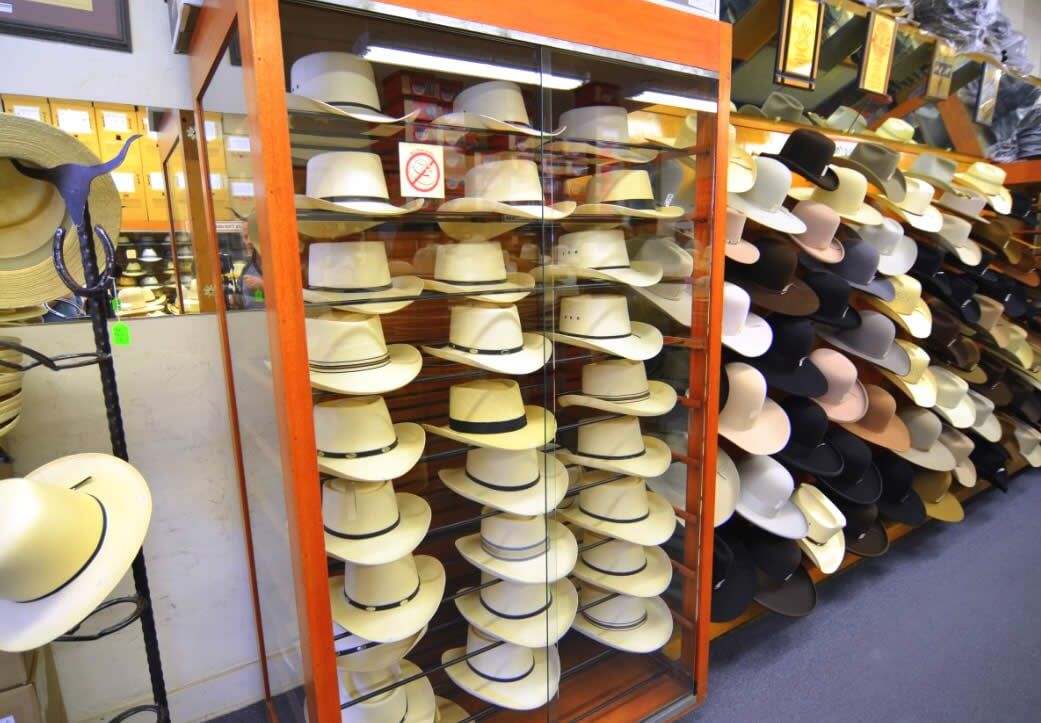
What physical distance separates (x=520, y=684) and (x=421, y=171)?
1.45 meters

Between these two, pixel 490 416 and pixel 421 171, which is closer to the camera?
pixel 421 171

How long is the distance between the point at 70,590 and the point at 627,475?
1438 mm

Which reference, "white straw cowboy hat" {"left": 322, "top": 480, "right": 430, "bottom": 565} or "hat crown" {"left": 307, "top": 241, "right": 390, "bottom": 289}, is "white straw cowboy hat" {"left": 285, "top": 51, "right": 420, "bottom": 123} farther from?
"white straw cowboy hat" {"left": 322, "top": 480, "right": 430, "bottom": 565}

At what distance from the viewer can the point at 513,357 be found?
151cm

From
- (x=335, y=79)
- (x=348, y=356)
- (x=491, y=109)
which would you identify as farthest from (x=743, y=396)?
(x=335, y=79)

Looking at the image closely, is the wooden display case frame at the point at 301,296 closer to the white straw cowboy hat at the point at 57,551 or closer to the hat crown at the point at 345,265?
the hat crown at the point at 345,265

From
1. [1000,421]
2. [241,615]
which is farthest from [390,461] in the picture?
[1000,421]

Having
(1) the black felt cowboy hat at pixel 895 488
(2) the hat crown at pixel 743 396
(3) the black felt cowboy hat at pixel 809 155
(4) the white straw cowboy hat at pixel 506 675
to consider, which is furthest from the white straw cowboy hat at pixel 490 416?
(1) the black felt cowboy hat at pixel 895 488

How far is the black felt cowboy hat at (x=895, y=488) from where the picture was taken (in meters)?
2.82

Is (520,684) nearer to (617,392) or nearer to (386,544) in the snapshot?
(386,544)

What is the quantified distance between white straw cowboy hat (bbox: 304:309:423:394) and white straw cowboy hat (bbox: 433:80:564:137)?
0.56m

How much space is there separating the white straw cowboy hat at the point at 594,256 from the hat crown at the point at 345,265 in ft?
1.58

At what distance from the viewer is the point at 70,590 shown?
1.00 metres

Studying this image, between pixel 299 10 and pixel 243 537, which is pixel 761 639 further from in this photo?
pixel 299 10
